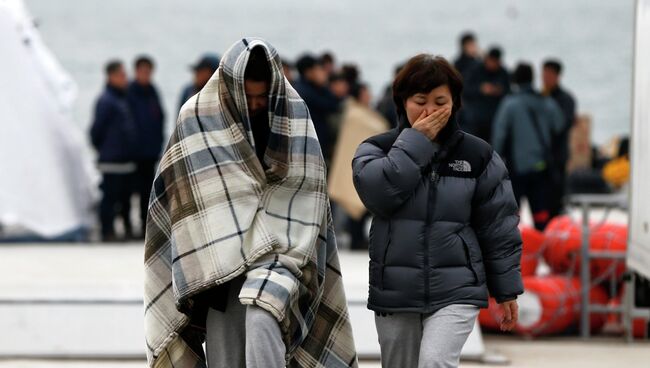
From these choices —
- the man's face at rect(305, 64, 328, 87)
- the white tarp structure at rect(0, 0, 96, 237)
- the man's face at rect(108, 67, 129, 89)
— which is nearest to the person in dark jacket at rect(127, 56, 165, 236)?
the man's face at rect(108, 67, 129, 89)

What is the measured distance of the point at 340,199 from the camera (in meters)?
13.5

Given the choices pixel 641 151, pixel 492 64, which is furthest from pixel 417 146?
pixel 492 64

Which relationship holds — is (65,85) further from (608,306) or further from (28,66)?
(608,306)

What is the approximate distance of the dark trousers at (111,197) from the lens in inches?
579

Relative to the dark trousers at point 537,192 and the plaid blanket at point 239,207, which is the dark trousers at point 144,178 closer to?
the dark trousers at point 537,192

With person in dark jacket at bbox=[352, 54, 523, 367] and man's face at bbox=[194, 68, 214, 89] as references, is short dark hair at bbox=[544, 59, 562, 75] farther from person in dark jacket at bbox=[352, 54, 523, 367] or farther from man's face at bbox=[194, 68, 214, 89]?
person in dark jacket at bbox=[352, 54, 523, 367]

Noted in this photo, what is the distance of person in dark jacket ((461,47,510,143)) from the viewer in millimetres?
15484

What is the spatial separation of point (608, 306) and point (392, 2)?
36.7 meters

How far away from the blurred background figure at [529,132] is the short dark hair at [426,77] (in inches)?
303

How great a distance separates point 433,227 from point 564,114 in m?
8.54

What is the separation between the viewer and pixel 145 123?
1462cm

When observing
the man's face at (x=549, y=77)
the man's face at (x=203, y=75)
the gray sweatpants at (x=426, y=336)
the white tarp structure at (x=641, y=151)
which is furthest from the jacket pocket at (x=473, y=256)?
the man's face at (x=549, y=77)

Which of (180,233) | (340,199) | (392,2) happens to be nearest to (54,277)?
(340,199)

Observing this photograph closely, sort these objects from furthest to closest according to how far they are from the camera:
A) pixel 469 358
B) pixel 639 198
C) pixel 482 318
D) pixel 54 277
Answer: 1. pixel 54 277
2. pixel 482 318
3. pixel 469 358
4. pixel 639 198
